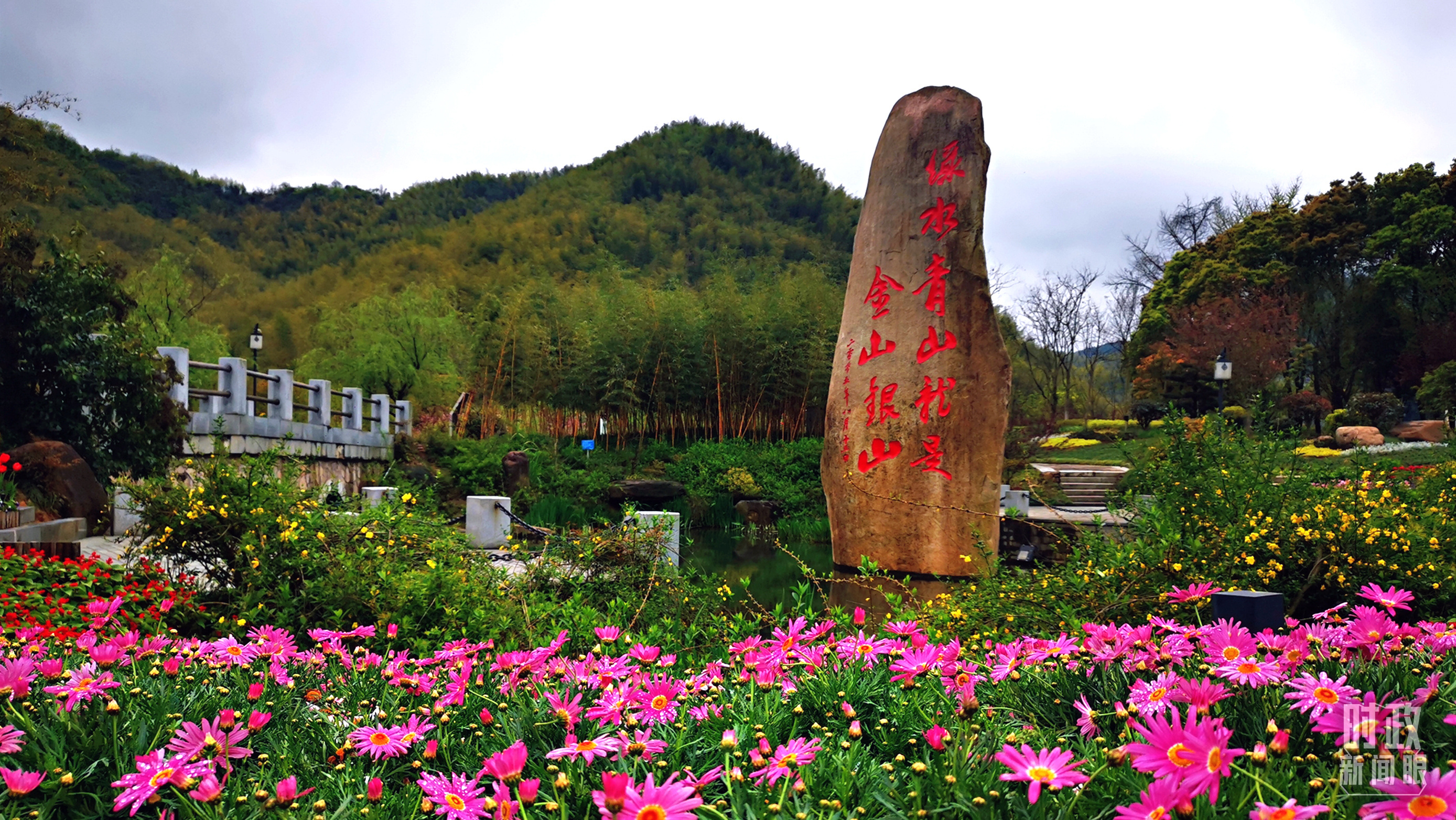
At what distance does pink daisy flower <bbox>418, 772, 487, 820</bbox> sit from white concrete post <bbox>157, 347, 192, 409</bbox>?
905cm

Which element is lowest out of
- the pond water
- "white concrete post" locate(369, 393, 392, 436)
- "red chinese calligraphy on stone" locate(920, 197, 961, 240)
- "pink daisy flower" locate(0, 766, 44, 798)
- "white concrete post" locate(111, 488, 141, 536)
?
the pond water

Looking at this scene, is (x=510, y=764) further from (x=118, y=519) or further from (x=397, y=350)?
(x=397, y=350)

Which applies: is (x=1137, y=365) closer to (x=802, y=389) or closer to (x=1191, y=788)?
(x=802, y=389)

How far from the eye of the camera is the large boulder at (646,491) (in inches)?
520

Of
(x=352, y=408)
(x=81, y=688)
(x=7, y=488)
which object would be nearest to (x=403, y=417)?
(x=352, y=408)

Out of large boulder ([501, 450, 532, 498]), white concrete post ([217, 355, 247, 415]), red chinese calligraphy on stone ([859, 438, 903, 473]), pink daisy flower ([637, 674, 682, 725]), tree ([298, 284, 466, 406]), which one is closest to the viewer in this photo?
pink daisy flower ([637, 674, 682, 725])

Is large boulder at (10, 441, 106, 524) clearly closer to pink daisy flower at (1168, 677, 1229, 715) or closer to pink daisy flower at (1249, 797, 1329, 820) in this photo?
pink daisy flower at (1168, 677, 1229, 715)

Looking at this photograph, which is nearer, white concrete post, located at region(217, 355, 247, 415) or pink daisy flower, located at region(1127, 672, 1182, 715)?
pink daisy flower, located at region(1127, 672, 1182, 715)

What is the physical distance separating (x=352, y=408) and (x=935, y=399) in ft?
34.3

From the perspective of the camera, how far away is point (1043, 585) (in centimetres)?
336

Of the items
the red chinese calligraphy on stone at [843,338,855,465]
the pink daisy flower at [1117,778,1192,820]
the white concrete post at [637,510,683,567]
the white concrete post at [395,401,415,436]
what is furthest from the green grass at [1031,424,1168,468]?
the pink daisy flower at [1117,778,1192,820]

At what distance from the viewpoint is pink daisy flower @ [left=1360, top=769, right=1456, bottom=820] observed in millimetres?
757

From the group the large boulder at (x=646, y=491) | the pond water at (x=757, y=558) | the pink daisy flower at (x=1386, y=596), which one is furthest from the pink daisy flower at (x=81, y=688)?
the large boulder at (x=646, y=491)

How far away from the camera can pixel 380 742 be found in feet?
4.05
